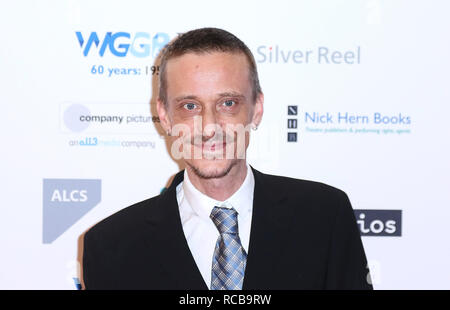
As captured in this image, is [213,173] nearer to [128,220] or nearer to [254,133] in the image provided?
[128,220]

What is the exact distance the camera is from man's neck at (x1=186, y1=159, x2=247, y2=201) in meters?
1.73

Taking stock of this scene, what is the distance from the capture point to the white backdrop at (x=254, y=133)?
2.58 metres

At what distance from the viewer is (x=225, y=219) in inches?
67.6

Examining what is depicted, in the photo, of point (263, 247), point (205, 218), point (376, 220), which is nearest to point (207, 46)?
point (205, 218)

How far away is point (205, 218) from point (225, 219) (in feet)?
0.25

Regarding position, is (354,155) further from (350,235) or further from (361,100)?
(350,235)

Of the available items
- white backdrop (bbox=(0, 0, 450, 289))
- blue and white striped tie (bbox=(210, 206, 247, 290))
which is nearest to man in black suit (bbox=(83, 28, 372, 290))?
blue and white striped tie (bbox=(210, 206, 247, 290))

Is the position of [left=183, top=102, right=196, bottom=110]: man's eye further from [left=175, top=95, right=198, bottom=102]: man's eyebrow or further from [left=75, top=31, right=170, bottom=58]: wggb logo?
[left=75, top=31, right=170, bottom=58]: wggb logo

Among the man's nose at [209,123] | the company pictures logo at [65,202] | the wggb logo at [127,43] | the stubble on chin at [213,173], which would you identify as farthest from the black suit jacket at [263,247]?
the wggb logo at [127,43]

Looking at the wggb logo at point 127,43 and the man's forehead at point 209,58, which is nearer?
the man's forehead at point 209,58

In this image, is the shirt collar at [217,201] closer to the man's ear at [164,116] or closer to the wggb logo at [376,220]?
the man's ear at [164,116]

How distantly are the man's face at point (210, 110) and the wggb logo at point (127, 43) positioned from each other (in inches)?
36.1

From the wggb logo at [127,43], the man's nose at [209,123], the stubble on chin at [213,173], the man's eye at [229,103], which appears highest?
the wggb logo at [127,43]

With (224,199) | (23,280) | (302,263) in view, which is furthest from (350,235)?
(23,280)
